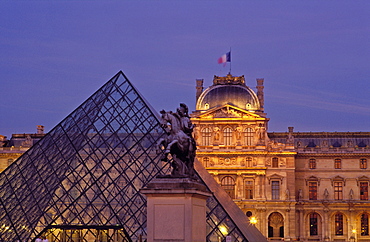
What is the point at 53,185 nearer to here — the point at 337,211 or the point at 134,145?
the point at 134,145

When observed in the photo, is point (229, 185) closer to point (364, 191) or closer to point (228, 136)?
point (228, 136)

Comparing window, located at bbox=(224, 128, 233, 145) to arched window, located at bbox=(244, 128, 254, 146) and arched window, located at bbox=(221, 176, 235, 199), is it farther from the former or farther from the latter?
arched window, located at bbox=(221, 176, 235, 199)

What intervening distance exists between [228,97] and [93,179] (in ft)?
150

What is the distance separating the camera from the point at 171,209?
19203 mm

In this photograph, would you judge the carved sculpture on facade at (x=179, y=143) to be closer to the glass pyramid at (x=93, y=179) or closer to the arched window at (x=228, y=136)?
the glass pyramid at (x=93, y=179)

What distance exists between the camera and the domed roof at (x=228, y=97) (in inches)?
3091

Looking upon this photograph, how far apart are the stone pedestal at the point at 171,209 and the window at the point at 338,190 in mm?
61944

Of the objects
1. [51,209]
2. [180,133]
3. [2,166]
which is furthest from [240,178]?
Answer: [180,133]

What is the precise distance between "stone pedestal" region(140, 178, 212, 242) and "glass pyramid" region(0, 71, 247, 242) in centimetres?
973

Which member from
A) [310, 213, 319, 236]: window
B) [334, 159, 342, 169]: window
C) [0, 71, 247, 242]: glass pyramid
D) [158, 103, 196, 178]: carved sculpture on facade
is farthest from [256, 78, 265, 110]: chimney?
[158, 103, 196, 178]: carved sculpture on facade

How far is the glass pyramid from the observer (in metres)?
32.1

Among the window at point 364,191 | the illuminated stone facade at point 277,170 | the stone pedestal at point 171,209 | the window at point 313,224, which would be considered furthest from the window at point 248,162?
the stone pedestal at point 171,209

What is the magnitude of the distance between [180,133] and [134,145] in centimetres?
1485

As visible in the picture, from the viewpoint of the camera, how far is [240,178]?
7738cm
